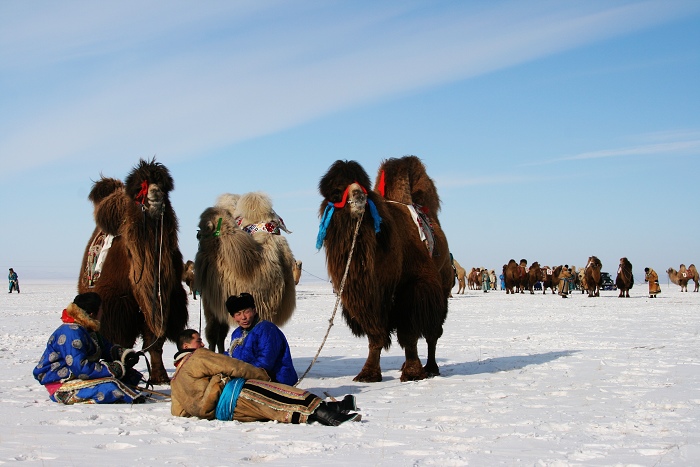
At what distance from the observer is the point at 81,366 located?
6457 mm

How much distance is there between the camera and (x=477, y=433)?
529 cm

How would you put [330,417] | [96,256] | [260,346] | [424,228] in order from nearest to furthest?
[330,417], [260,346], [96,256], [424,228]

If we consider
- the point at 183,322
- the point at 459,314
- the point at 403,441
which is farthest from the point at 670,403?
the point at 459,314

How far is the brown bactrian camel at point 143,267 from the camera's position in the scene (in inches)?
308

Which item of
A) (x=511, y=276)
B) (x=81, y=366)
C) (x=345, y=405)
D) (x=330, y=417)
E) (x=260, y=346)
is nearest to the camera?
(x=330, y=417)

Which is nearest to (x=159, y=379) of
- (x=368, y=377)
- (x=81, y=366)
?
(x=81, y=366)

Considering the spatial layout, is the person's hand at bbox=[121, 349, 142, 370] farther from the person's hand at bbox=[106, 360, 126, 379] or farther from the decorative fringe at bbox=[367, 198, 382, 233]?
the decorative fringe at bbox=[367, 198, 382, 233]

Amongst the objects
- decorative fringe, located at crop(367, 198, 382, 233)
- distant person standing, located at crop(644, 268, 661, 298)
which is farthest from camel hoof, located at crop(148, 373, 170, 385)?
distant person standing, located at crop(644, 268, 661, 298)

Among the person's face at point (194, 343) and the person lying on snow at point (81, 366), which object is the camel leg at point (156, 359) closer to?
the person lying on snow at point (81, 366)

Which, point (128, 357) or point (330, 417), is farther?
point (128, 357)

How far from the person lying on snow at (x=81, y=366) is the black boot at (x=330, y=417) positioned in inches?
72.9

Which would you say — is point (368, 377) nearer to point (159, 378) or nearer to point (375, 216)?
point (375, 216)

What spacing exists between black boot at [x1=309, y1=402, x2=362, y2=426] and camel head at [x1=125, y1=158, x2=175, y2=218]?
3.37 m

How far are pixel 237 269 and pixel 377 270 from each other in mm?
1546
